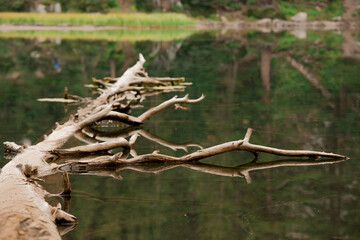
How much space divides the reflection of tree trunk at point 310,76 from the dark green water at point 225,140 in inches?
2.0

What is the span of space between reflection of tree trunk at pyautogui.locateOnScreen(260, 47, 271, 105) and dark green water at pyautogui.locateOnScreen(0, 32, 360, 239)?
0.23ft

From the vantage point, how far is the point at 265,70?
21.4m

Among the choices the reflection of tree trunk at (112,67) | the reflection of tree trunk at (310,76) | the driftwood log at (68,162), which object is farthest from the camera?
the reflection of tree trunk at (112,67)

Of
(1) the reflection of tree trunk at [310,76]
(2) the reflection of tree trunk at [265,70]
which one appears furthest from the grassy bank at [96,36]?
(1) the reflection of tree trunk at [310,76]

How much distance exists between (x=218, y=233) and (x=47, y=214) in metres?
1.46

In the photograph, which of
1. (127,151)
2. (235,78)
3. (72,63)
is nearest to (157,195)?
(127,151)

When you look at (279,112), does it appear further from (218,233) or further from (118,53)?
(118,53)

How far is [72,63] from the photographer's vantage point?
919 inches

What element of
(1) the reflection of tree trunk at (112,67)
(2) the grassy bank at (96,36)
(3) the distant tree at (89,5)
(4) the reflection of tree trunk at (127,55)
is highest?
(1) the reflection of tree trunk at (112,67)

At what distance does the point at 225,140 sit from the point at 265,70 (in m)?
12.0

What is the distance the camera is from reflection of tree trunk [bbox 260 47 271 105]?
1559 cm

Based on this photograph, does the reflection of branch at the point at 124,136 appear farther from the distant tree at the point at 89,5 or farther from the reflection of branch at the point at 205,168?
the distant tree at the point at 89,5

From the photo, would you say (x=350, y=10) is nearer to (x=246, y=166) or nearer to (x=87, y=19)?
(x=87, y=19)

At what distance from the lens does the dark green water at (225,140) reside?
6.06m
